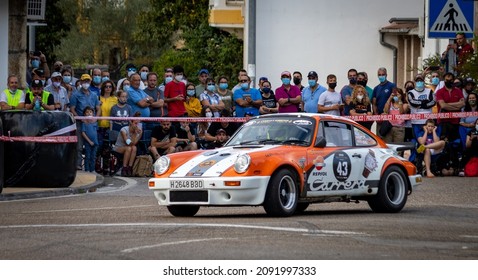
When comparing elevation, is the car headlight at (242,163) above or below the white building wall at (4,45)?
below

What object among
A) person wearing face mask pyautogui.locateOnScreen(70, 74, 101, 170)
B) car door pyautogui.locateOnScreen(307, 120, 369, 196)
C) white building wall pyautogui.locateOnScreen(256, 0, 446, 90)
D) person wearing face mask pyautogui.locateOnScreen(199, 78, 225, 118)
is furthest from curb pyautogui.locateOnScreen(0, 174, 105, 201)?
white building wall pyautogui.locateOnScreen(256, 0, 446, 90)

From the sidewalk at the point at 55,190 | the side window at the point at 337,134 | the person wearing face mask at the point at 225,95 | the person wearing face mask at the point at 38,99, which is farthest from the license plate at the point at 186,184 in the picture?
the person wearing face mask at the point at 225,95

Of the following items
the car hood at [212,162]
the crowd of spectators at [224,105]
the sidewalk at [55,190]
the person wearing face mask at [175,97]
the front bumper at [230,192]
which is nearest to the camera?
the front bumper at [230,192]

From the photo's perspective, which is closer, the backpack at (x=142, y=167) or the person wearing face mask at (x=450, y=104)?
the backpack at (x=142, y=167)

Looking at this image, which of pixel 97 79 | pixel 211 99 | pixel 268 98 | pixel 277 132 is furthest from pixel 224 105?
pixel 277 132

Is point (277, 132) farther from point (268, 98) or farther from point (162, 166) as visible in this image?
point (268, 98)

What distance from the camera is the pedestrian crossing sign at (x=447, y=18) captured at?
27.7m

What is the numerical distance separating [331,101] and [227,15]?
73.4 feet

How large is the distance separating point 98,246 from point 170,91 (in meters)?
16.6

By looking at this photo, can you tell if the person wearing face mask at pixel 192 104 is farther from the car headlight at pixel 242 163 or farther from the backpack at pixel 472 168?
the car headlight at pixel 242 163

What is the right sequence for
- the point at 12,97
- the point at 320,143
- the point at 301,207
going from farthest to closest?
the point at 12,97, the point at 301,207, the point at 320,143

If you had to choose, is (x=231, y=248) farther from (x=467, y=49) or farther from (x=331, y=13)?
(x=331, y=13)

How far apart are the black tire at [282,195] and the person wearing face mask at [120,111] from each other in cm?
1217

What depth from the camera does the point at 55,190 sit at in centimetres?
2353
